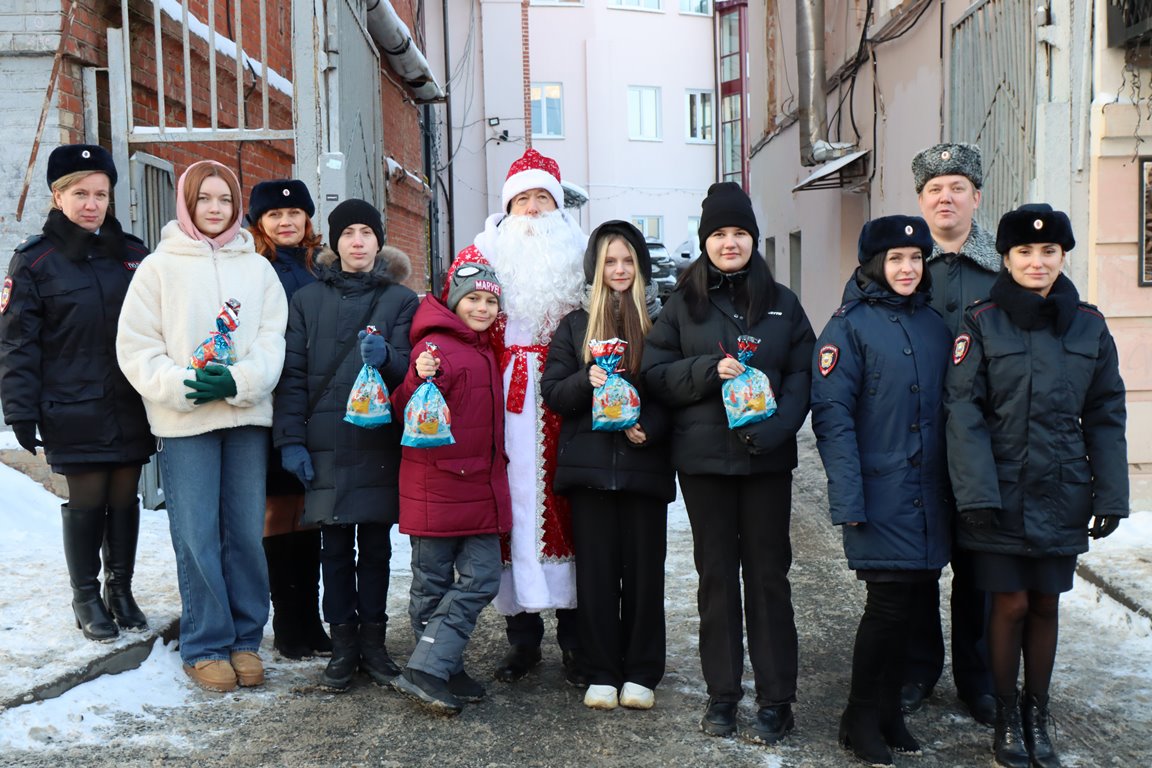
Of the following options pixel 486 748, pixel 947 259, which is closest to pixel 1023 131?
pixel 947 259

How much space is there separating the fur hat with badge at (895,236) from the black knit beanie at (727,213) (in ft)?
1.24

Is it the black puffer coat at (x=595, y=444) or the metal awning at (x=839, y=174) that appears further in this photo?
the metal awning at (x=839, y=174)

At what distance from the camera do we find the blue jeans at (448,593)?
4172 millimetres

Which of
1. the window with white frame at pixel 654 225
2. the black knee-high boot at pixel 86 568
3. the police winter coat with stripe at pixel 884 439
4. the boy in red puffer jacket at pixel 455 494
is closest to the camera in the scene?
the police winter coat with stripe at pixel 884 439

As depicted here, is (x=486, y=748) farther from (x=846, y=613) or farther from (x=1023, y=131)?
(x=1023, y=131)

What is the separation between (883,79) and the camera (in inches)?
→ 447

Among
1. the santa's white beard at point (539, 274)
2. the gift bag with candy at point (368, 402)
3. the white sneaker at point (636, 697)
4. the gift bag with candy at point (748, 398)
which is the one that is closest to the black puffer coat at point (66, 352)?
the gift bag with candy at point (368, 402)

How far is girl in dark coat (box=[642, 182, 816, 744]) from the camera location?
3.89 metres

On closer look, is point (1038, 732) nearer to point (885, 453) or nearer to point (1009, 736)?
point (1009, 736)

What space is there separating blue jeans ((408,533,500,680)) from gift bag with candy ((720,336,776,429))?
1127mm

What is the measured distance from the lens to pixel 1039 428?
359 centimetres

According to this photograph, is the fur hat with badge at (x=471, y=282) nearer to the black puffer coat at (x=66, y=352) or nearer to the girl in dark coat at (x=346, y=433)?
the girl in dark coat at (x=346, y=433)

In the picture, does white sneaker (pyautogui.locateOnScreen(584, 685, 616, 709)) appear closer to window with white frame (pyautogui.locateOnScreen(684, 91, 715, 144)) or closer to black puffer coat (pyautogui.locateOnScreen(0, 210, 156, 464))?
black puffer coat (pyautogui.locateOnScreen(0, 210, 156, 464))

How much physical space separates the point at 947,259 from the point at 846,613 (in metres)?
1.94
